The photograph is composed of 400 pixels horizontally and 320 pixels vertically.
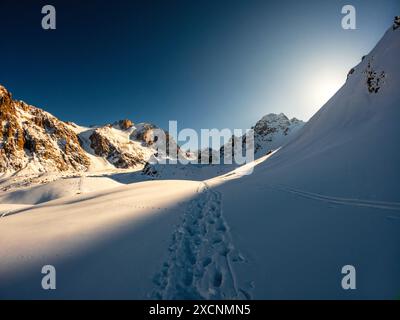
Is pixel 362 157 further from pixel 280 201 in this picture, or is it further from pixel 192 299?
pixel 192 299

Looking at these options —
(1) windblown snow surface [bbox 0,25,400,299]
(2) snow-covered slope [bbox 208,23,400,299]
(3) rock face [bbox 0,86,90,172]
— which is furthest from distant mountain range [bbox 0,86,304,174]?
(2) snow-covered slope [bbox 208,23,400,299]

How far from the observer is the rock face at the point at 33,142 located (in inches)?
4943

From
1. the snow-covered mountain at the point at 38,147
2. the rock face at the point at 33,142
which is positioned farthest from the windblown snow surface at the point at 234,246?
the rock face at the point at 33,142

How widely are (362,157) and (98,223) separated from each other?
1228 cm

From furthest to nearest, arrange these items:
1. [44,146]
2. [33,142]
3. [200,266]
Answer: [44,146]
[33,142]
[200,266]

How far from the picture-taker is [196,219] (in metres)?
8.27

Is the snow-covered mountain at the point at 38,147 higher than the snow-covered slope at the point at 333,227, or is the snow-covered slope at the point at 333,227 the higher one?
the snow-covered mountain at the point at 38,147

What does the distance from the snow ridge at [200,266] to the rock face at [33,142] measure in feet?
515

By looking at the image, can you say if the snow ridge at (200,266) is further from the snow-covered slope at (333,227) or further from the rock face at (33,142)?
the rock face at (33,142)

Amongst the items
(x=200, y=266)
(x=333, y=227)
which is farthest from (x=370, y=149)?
→ (x=200, y=266)

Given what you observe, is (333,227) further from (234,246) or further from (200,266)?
(200,266)

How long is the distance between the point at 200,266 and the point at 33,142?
180m

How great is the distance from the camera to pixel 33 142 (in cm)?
13875

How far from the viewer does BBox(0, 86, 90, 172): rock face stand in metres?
126
